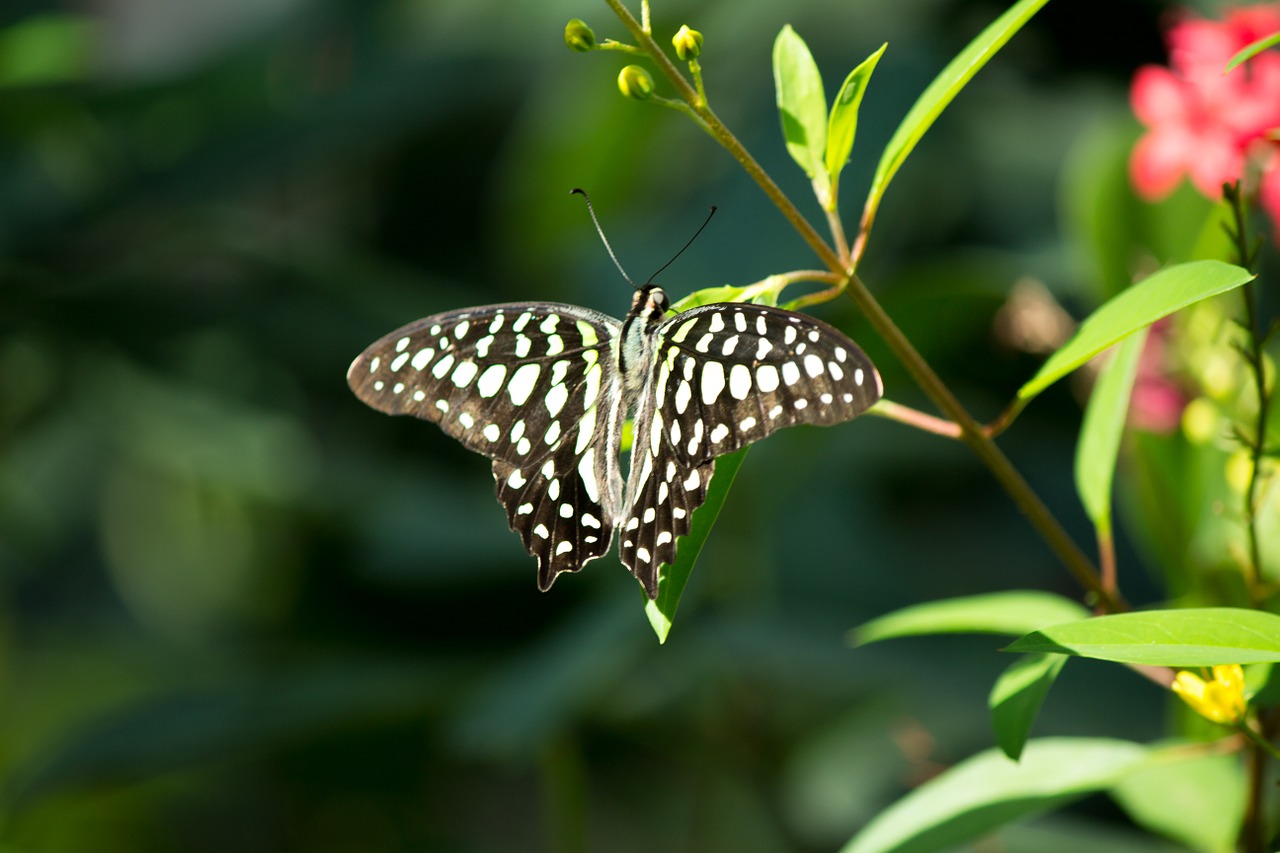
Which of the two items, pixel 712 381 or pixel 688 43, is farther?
pixel 712 381

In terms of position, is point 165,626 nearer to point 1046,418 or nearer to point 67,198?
point 67,198

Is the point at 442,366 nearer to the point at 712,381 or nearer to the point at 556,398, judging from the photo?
the point at 556,398

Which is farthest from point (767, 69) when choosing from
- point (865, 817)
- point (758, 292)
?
point (758, 292)

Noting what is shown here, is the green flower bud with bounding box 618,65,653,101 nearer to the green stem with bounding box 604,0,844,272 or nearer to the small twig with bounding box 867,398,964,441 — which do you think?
the green stem with bounding box 604,0,844,272

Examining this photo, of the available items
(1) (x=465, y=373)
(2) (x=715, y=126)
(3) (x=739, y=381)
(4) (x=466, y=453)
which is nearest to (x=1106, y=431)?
(3) (x=739, y=381)

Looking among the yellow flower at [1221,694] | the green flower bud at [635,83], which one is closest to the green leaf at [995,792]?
the yellow flower at [1221,694]
